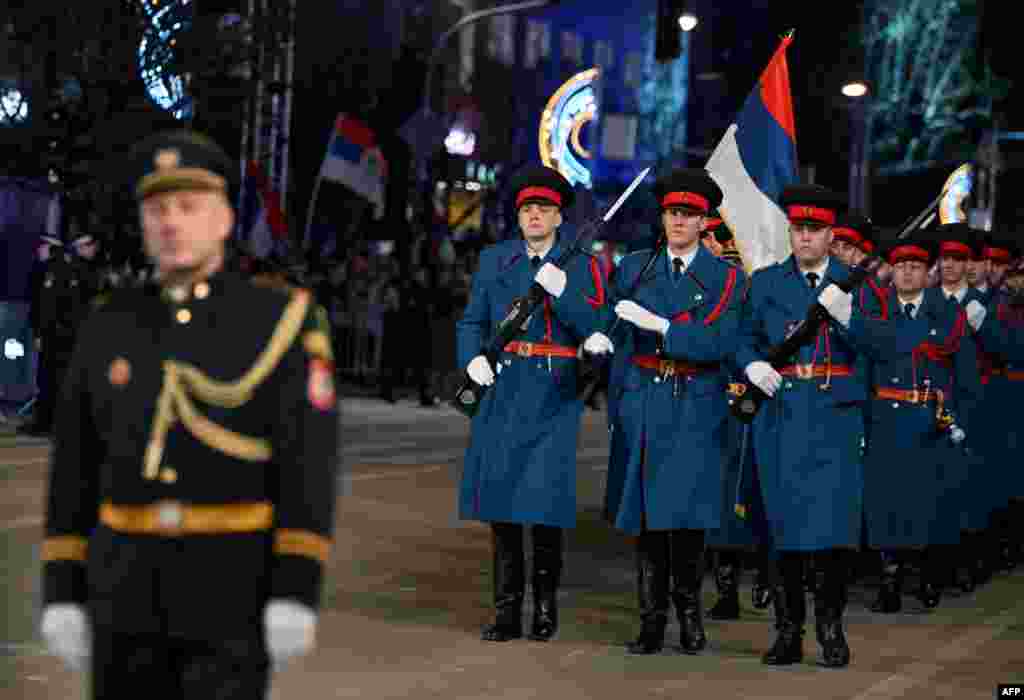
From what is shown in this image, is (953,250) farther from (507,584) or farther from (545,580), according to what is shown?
(507,584)

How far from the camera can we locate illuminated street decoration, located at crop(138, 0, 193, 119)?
26016mm

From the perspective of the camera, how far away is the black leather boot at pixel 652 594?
1066 cm

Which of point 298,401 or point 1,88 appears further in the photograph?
point 1,88

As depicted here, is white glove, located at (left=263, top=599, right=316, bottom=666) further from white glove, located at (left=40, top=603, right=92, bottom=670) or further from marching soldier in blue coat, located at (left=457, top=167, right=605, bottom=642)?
marching soldier in blue coat, located at (left=457, top=167, right=605, bottom=642)

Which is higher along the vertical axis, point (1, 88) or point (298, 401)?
point (1, 88)

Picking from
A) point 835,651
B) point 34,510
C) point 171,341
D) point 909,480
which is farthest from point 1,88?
point 171,341

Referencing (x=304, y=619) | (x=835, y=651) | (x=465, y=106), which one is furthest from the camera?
(x=465, y=106)

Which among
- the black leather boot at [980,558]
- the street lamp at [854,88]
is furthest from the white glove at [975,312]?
the street lamp at [854,88]

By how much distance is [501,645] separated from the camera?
10703 mm

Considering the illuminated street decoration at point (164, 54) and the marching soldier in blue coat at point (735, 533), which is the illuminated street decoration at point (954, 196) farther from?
the illuminated street decoration at point (164, 54)

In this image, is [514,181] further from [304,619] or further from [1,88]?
[1,88]

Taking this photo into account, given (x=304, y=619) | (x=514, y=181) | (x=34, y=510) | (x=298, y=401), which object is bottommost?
(x=34, y=510)

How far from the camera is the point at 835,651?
10500 millimetres

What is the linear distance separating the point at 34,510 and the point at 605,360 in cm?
602
